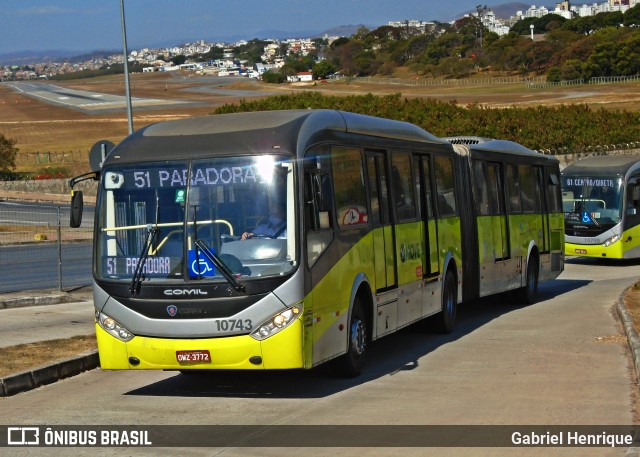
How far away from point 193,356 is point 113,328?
0.97 meters

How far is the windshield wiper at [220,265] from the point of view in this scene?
11266 mm

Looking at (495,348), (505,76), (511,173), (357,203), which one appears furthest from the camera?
(505,76)

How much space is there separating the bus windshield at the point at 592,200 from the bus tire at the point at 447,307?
1806 cm

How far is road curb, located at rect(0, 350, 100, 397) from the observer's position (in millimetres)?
12203

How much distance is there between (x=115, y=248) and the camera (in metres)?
11.8

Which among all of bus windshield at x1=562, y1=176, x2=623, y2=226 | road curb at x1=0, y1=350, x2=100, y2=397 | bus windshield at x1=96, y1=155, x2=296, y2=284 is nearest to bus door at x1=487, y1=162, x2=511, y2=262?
road curb at x1=0, y1=350, x2=100, y2=397

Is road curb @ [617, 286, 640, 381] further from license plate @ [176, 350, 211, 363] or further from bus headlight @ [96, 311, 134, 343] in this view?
bus headlight @ [96, 311, 134, 343]

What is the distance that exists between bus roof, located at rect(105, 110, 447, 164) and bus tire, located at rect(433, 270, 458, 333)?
4.90m

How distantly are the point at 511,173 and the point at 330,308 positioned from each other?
10457 mm

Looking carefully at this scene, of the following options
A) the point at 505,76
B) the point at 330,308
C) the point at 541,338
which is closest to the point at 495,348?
the point at 541,338

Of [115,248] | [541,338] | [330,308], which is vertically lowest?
[541,338]

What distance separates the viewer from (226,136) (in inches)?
466

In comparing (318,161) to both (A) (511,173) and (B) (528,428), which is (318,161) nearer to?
(B) (528,428)

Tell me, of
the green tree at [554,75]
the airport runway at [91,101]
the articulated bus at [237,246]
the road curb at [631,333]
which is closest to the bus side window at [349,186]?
the articulated bus at [237,246]
